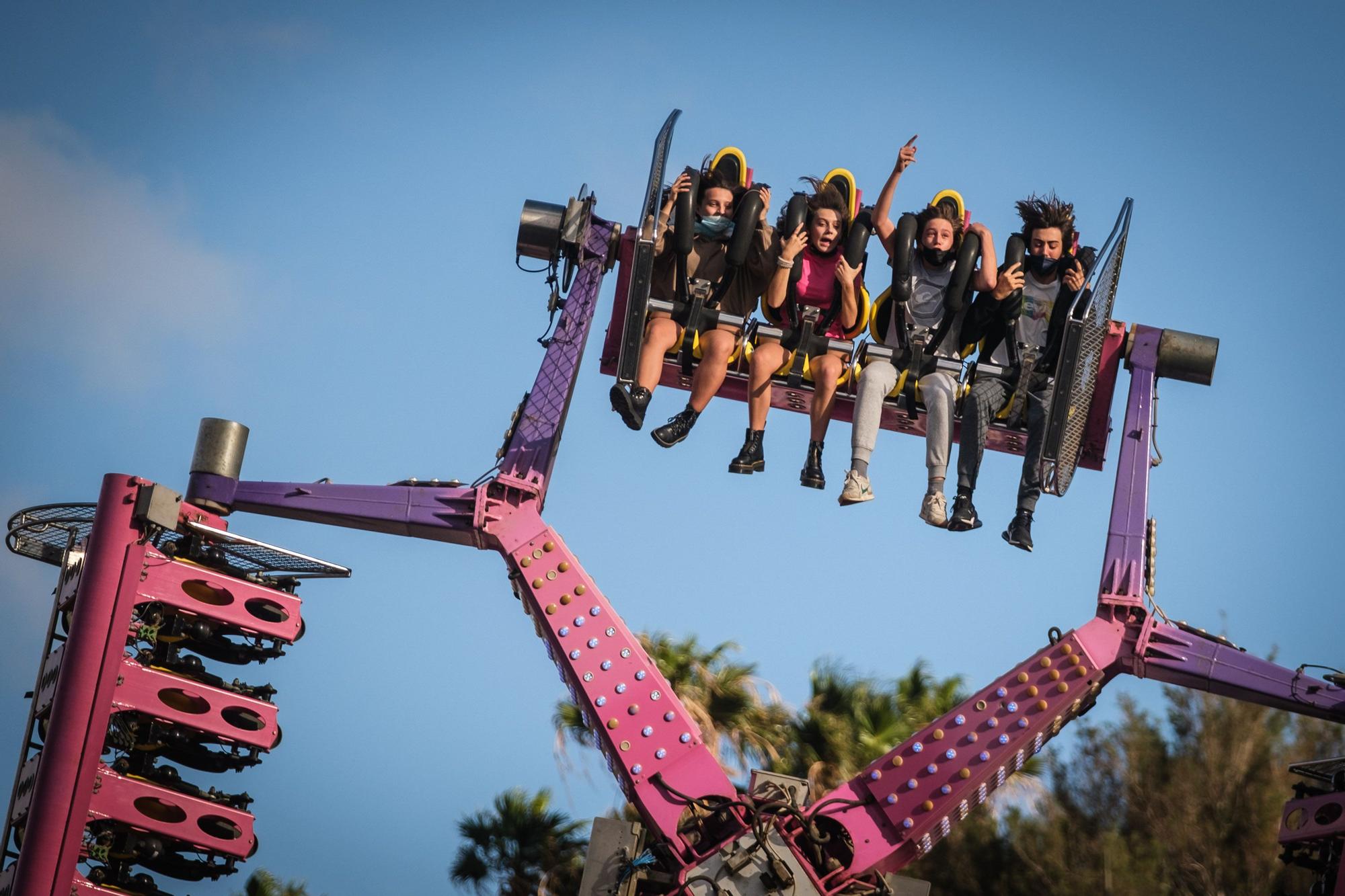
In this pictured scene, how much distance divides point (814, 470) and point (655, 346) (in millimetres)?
1412

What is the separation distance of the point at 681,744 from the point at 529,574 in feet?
5.00

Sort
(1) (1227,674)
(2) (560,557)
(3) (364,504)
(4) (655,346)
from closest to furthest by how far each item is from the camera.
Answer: (1) (1227,674)
(2) (560,557)
(3) (364,504)
(4) (655,346)

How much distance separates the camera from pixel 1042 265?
12.7 m

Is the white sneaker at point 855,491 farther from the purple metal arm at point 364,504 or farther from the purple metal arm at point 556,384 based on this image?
the purple metal arm at point 364,504

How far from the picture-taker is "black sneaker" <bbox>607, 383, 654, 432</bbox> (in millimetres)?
11789

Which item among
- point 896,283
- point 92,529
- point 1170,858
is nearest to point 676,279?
point 896,283

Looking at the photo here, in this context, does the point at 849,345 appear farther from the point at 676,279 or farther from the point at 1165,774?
the point at 1165,774

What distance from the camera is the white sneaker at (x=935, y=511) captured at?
1166 centimetres

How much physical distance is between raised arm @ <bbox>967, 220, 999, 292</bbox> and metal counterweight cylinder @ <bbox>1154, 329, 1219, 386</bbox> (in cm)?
125

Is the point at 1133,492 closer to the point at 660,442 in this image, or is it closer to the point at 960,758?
the point at 960,758

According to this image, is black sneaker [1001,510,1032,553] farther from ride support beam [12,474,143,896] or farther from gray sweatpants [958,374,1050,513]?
ride support beam [12,474,143,896]

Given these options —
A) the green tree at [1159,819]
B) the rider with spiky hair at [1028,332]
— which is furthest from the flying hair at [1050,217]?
the green tree at [1159,819]

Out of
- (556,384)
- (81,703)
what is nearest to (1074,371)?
(556,384)

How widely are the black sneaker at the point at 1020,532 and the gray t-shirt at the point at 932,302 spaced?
141cm
